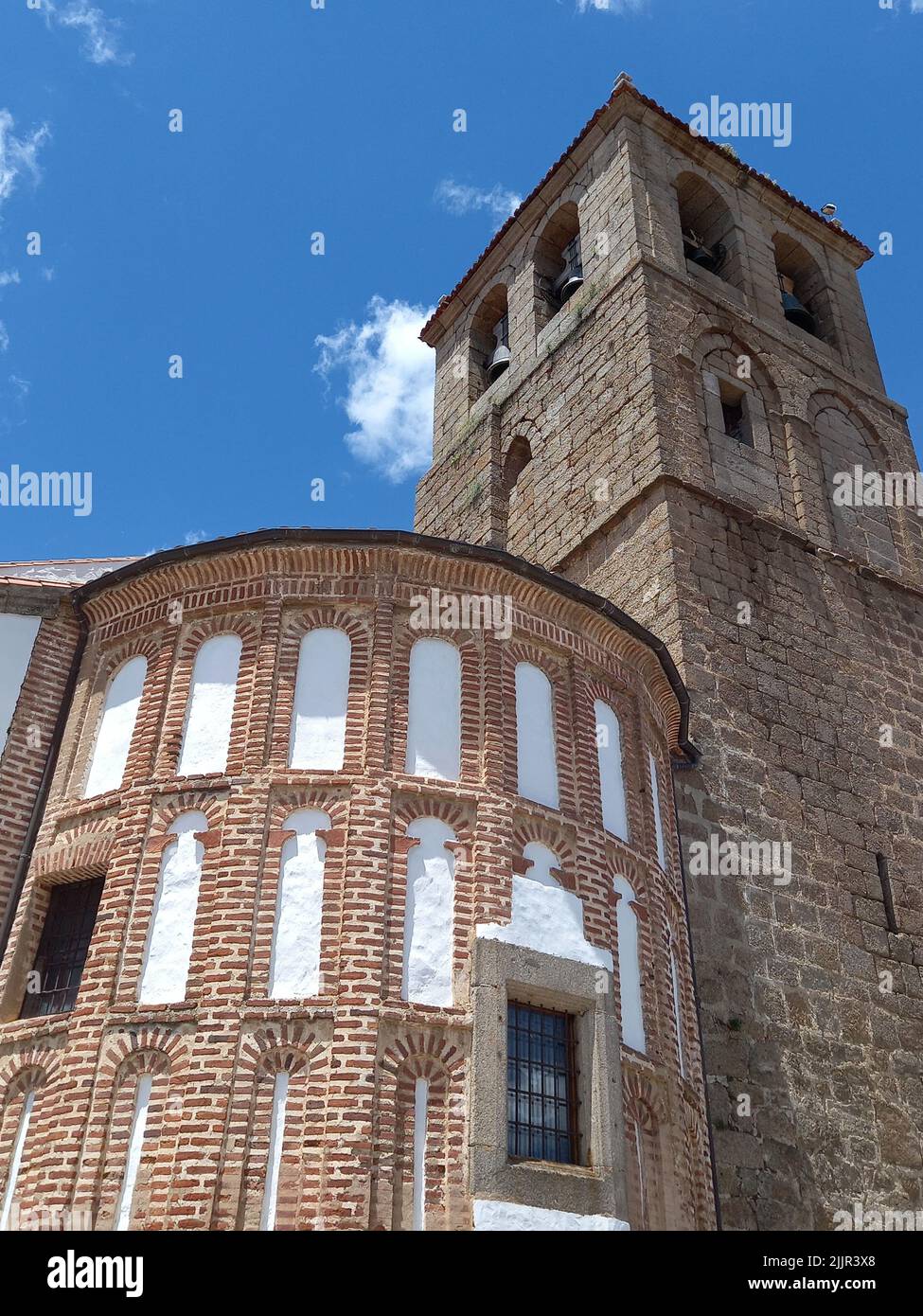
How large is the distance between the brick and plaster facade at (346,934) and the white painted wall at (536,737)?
9 centimetres

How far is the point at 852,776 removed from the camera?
14.9 meters

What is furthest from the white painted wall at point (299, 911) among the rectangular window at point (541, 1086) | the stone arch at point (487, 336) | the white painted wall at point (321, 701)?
the stone arch at point (487, 336)

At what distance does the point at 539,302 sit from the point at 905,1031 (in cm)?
1374

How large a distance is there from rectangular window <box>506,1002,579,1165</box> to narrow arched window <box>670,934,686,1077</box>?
57.7 inches

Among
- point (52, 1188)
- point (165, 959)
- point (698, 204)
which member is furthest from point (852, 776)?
point (698, 204)

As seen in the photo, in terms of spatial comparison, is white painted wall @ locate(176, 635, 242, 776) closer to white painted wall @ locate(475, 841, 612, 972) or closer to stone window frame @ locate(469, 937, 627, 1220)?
white painted wall @ locate(475, 841, 612, 972)

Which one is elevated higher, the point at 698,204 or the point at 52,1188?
the point at 698,204

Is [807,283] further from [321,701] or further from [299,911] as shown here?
[299,911]

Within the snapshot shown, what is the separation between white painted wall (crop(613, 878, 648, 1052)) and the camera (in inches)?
395

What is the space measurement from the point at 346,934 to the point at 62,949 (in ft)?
8.08

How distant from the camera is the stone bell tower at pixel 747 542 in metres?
12.1

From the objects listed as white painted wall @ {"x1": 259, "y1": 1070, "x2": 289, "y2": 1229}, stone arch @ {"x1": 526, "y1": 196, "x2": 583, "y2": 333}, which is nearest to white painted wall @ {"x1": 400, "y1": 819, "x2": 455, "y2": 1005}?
white painted wall @ {"x1": 259, "y1": 1070, "x2": 289, "y2": 1229}

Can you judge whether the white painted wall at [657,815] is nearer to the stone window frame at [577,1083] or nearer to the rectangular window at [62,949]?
the stone window frame at [577,1083]
